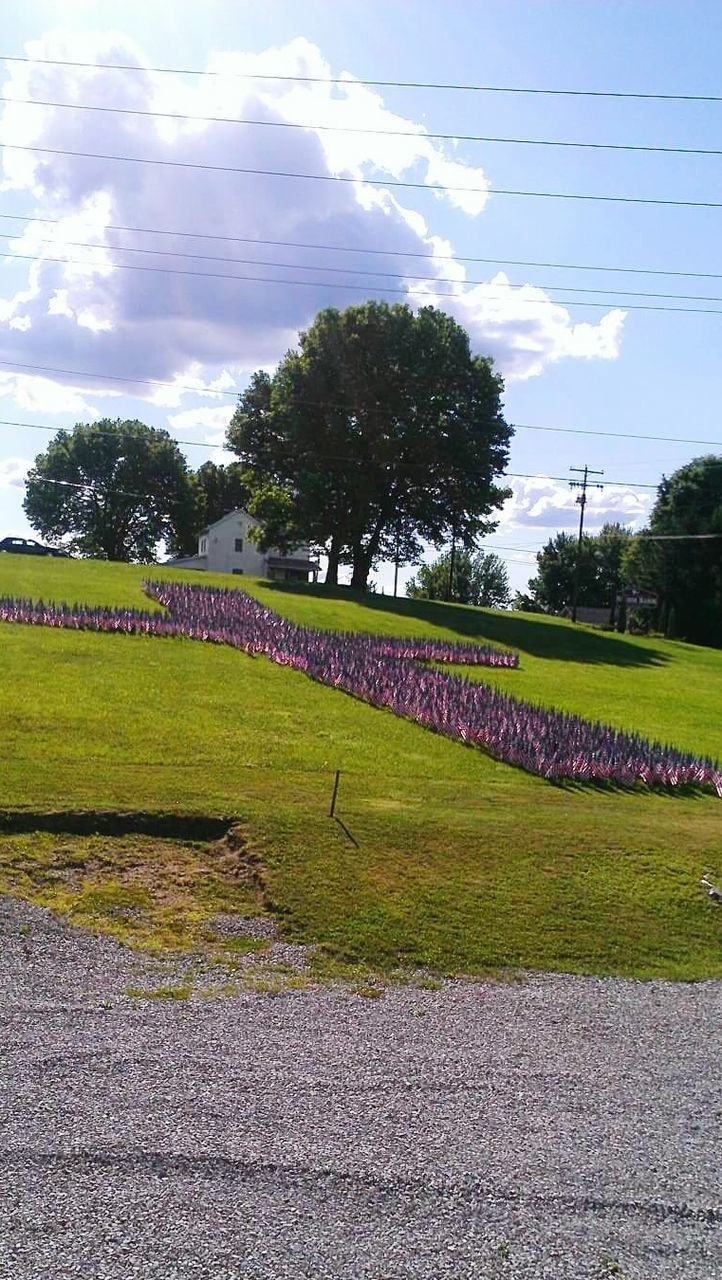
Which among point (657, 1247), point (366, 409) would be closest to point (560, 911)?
point (657, 1247)

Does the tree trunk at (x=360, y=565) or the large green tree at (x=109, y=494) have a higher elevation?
the large green tree at (x=109, y=494)

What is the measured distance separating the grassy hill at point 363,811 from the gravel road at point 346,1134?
1072 mm

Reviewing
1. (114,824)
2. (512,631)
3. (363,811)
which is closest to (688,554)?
(512,631)

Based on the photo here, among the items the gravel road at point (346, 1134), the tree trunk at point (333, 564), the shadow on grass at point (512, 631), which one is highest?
the tree trunk at point (333, 564)

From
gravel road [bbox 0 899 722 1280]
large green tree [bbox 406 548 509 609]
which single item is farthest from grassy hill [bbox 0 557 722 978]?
large green tree [bbox 406 548 509 609]

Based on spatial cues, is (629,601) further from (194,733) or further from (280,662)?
(194,733)

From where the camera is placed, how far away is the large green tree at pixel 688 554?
68.3 meters

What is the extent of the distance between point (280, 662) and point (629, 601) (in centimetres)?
3447

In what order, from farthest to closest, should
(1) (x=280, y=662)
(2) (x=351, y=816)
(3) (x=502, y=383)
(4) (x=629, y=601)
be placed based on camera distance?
(3) (x=502, y=383), (4) (x=629, y=601), (1) (x=280, y=662), (2) (x=351, y=816)

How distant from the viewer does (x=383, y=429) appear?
5434 cm

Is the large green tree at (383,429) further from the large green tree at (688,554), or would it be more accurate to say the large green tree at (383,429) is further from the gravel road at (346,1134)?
the gravel road at (346,1134)

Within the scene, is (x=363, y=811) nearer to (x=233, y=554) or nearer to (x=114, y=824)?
(x=114, y=824)

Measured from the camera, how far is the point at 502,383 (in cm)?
5822

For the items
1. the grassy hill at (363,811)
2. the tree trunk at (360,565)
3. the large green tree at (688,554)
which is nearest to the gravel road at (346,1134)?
the grassy hill at (363,811)
